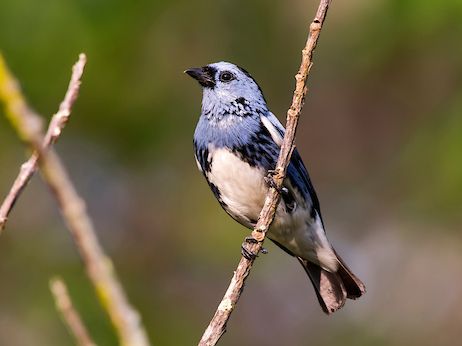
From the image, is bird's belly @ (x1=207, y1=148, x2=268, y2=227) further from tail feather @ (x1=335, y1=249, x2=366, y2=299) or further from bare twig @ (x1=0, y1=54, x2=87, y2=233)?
bare twig @ (x1=0, y1=54, x2=87, y2=233)

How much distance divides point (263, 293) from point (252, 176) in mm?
4257

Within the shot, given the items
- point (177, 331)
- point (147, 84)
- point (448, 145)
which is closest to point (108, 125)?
point (147, 84)

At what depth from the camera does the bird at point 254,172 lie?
151 inches

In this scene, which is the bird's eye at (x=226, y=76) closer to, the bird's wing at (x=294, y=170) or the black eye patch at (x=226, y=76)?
the black eye patch at (x=226, y=76)

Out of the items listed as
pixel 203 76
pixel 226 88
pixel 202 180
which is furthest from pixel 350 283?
pixel 202 180

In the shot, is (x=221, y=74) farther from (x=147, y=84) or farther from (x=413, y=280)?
(x=413, y=280)

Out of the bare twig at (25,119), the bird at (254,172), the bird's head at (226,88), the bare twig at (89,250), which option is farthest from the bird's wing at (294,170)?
the bare twig at (89,250)

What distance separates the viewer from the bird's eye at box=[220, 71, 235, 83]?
14.1ft

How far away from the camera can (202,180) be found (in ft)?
24.4

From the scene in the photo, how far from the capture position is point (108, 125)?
7191 mm

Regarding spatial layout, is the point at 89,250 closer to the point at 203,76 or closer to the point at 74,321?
the point at 74,321

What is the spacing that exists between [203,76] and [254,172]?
0.74 meters

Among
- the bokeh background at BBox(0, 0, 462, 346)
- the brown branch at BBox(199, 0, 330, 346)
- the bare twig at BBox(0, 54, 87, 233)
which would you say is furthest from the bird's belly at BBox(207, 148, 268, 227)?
the bokeh background at BBox(0, 0, 462, 346)

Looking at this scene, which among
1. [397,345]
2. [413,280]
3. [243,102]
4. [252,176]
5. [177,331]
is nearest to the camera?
[252,176]
